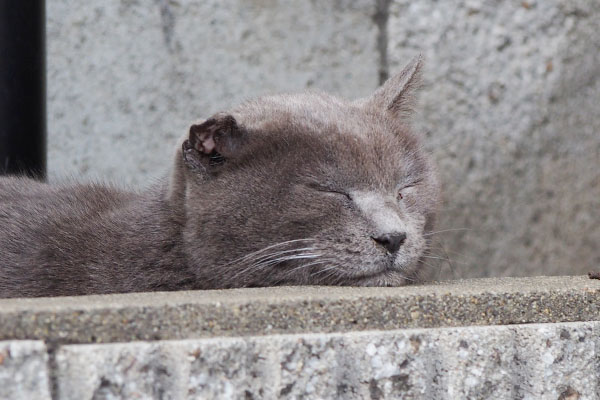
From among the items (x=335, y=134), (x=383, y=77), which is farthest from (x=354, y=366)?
(x=383, y=77)

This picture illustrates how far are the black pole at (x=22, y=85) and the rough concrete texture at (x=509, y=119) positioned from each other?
1476 mm

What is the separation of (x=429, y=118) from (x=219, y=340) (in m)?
2.32

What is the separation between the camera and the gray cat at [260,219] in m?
1.99

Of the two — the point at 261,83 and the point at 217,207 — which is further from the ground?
the point at 261,83

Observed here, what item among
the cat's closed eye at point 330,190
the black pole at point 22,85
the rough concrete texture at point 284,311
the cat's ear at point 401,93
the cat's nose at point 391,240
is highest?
the black pole at point 22,85

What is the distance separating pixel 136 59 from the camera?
140 inches

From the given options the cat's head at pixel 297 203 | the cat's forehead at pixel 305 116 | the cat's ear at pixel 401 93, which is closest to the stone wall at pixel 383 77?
the cat's ear at pixel 401 93

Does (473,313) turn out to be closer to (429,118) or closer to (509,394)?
(509,394)

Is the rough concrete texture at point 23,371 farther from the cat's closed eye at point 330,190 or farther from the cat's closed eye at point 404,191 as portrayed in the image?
the cat's closed eye at point 404,191

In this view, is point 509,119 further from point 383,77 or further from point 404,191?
point 404,191

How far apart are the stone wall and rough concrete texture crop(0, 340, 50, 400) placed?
2.19 m

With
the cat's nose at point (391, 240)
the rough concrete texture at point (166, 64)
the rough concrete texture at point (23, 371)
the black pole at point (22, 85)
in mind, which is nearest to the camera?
the rough concrete texture at point (23, 371)

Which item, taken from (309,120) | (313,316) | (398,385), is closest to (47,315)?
(313,316)

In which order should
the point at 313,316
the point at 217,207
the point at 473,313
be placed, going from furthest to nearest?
the point at 217,207 < the point at 473,313 < the point at 313,316
